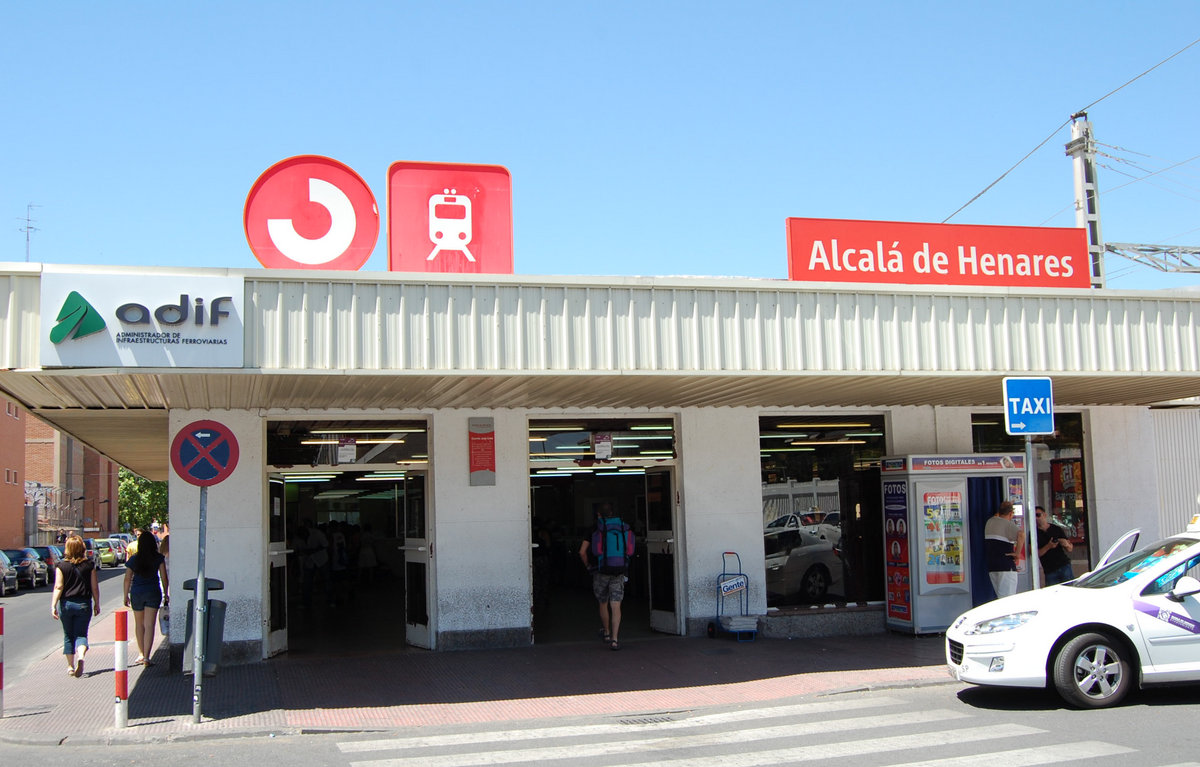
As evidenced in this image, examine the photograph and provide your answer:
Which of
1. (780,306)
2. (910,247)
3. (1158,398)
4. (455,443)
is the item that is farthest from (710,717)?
(1158,398)

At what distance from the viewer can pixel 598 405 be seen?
1192cm

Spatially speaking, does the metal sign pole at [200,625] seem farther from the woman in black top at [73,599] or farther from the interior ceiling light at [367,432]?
the woman in black top at [73,599]

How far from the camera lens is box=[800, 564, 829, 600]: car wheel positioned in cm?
1267

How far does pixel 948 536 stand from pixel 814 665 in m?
2.98

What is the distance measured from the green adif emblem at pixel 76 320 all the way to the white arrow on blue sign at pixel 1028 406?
826 centimetres

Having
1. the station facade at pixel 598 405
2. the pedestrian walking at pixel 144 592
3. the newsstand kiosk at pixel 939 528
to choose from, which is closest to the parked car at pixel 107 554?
the station facade at pixel 598 405

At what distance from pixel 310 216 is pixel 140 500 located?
66997 mm

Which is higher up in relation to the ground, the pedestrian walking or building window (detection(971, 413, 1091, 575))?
building window (detection(971, 413, 1091, 575))

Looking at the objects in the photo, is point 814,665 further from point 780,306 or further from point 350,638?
point 350,638

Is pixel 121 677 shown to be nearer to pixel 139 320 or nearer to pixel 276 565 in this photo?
pixel 139 320

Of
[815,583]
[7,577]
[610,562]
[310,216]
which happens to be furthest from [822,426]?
[7,577]

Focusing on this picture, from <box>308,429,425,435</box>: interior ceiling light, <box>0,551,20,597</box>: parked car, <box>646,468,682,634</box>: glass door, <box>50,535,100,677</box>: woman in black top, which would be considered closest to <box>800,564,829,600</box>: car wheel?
<box>646,468,682,634</box>: glass door

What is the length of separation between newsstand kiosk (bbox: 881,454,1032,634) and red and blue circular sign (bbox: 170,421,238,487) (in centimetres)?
805

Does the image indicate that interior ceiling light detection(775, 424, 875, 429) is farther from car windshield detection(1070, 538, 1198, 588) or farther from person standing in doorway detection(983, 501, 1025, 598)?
car windshield detection(1070, 538, 1198, 588)
